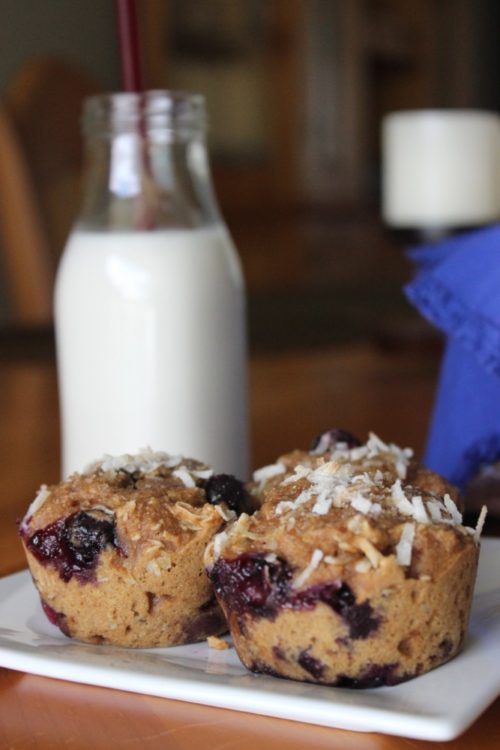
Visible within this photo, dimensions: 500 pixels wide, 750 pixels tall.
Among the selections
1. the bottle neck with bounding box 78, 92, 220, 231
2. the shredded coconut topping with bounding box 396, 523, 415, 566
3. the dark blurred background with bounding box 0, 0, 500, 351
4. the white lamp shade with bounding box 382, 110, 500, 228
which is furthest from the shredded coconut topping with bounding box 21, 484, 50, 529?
the dark blurred background with bounding box 0, 0, 500, 351

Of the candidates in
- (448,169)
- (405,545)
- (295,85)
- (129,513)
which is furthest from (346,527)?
(295,85)

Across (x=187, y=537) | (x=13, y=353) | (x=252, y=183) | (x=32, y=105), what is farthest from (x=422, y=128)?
(x=252, y=183)

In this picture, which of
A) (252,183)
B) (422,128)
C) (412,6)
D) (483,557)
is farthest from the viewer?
(412,6)

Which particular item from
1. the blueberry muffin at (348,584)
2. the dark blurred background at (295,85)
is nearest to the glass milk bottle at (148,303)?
the blueberry muffin at (348,584)

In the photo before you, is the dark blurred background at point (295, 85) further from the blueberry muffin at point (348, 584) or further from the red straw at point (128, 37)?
the blueberry muffin at point (348, 584)

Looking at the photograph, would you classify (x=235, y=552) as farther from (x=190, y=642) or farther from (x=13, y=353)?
(x=13, y=353)

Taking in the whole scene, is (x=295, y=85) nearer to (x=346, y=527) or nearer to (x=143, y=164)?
(x=143, y=164)
